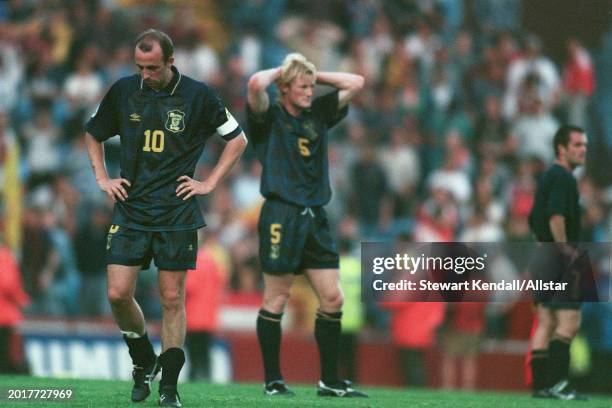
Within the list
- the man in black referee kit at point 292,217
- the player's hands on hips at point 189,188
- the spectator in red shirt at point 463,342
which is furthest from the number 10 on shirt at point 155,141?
the spectator in red shirt at point 463,342

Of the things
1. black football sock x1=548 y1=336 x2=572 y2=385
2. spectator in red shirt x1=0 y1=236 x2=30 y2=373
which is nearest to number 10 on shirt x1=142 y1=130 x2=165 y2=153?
black football sock x1=548 y1=336 x2=572 y2=385

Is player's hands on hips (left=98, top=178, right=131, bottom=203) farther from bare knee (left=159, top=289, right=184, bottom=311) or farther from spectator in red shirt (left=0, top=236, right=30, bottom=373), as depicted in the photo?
spectator in red shirt (left=0, top=236, right=30, bottom=373)

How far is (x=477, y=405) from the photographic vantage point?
9.82m

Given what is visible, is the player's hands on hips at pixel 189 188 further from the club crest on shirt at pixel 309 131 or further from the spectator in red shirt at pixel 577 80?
the spectator in red shirt at pixel 577 80

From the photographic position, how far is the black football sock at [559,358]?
10.9 metres

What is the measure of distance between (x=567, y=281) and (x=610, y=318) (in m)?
4.78

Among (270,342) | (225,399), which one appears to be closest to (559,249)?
(270,342)

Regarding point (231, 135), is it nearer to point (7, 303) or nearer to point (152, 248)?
point (152, 248)

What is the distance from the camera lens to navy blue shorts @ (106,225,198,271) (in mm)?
8617

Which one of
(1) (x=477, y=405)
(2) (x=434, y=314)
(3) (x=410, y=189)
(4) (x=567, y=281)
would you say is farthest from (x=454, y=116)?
(1) (x=477, y=405)

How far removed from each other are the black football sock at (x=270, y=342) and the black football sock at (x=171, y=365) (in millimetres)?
1558

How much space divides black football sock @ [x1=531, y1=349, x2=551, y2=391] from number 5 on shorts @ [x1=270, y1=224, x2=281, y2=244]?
2.44m

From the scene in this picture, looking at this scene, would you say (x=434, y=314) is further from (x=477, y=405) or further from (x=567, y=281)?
(x=477, y=405)

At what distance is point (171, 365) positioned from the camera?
28.1ft
